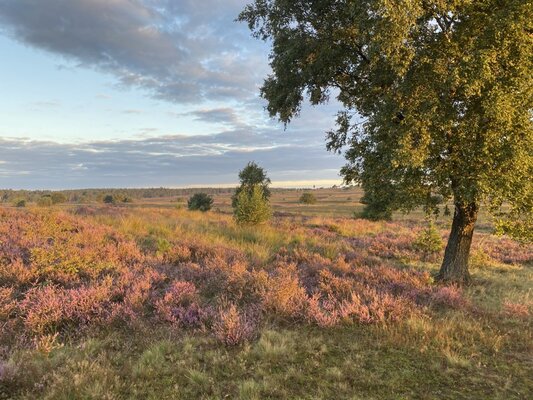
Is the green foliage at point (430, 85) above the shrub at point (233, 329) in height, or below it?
above

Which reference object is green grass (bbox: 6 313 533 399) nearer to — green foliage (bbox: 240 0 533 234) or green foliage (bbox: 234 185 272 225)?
green foliage (bbox: 240 0 533 234)

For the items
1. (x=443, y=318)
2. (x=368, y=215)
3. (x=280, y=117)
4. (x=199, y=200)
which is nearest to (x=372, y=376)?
(x=443, y=318)

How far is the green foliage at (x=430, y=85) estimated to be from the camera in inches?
333

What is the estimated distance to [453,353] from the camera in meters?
5.84

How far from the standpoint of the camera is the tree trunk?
37.9ft

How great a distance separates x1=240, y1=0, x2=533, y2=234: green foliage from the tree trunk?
106 cm

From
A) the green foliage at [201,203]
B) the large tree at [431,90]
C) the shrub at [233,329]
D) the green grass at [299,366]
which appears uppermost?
the large tree at [431,90]

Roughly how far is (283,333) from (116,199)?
3928 inches

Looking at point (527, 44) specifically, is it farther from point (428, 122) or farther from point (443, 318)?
point (443, 318)

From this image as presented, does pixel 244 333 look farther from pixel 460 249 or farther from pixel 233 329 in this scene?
pixel 460 249

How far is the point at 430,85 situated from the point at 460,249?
550 centimetres

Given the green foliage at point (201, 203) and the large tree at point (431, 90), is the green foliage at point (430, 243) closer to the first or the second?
the large tree at point (431, 90)

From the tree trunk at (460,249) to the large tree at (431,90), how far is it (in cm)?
3

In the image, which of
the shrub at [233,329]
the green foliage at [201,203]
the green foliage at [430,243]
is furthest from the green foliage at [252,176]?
the shrub at [233,329]
